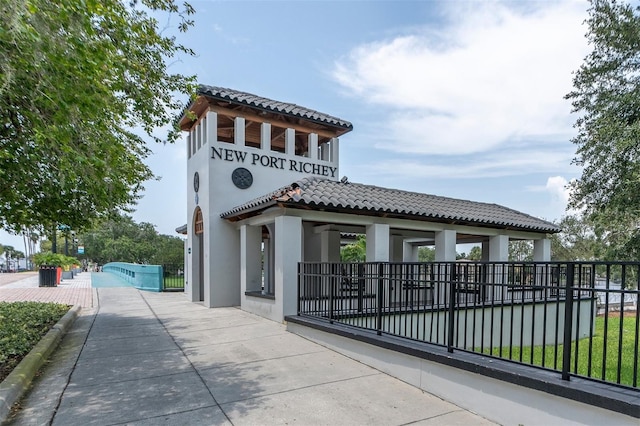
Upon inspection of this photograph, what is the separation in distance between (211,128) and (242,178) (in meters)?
1.83

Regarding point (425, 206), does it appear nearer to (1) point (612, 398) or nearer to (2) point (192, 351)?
(2) point (192, 351)

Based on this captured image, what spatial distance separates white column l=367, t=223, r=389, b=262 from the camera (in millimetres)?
9781

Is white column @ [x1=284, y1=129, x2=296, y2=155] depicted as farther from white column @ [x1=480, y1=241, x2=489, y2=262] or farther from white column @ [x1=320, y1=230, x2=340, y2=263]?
white column @ [x1=480, y1=241, x2=489, y2=262]

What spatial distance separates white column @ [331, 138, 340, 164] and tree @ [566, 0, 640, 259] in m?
7.83

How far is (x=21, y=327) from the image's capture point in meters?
7.40

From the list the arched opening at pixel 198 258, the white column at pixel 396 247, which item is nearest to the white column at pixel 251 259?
the arched opening at pixel 198 258

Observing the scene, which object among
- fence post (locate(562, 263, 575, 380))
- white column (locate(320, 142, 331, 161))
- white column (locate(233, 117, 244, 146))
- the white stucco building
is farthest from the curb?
white column (locate(320, 142, 331, 161))

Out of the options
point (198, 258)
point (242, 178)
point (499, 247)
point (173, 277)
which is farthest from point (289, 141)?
point (173, 277)

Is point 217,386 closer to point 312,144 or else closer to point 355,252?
point 312,144

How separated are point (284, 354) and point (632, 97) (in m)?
11.5

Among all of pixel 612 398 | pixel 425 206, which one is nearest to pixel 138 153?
pixel 425 206

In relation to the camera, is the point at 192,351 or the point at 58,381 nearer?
the point at 58,381

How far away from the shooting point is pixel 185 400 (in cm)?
432

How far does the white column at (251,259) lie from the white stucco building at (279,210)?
30 millimetres
